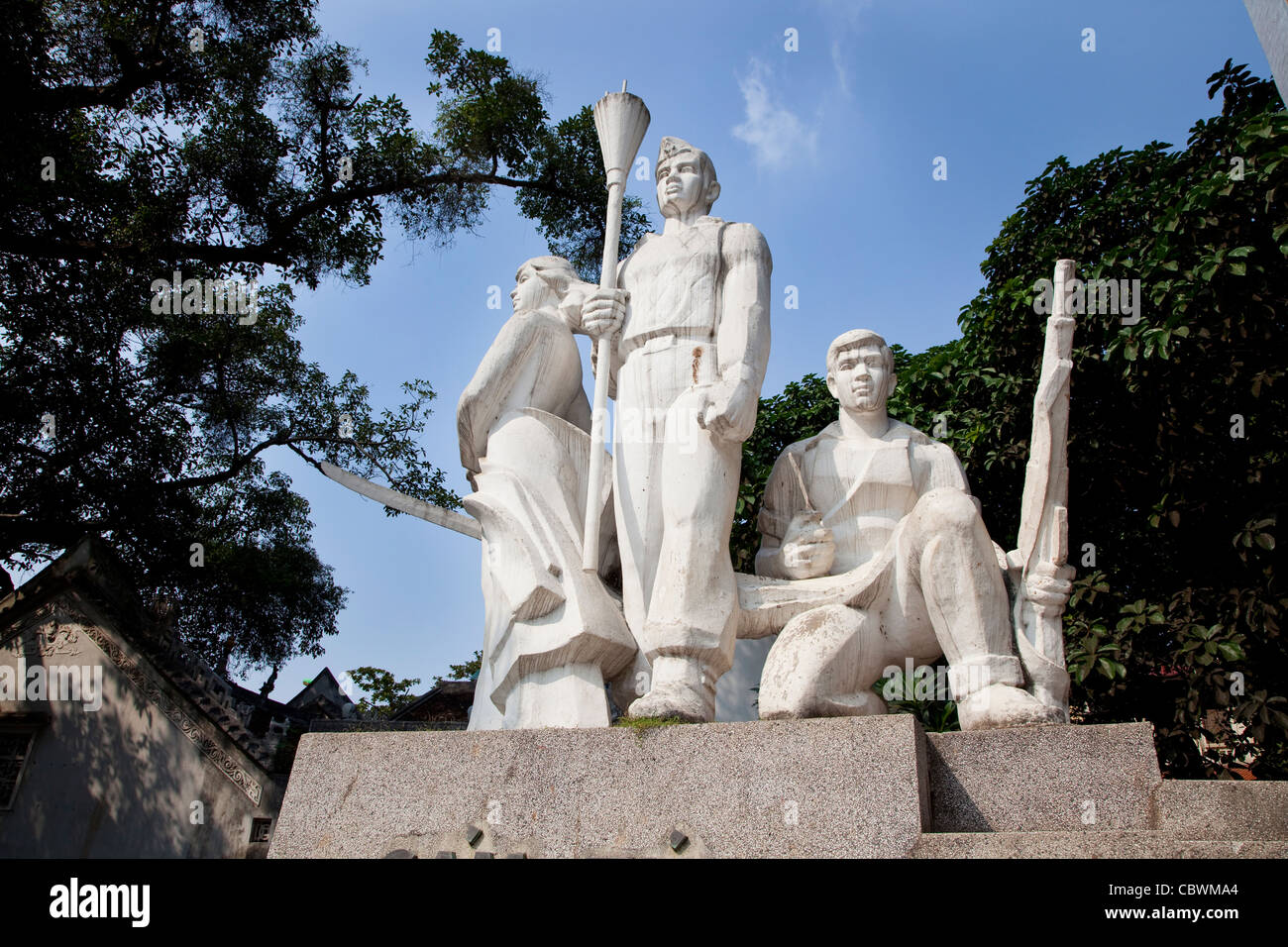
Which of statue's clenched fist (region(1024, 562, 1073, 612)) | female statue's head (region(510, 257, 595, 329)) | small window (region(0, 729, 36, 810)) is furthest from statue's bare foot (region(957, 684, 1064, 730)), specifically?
small window (region(0, 729, 36, 810))

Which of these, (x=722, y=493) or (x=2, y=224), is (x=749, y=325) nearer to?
(x=722, y=493)

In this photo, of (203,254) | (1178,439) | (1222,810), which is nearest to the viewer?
(1222,810)

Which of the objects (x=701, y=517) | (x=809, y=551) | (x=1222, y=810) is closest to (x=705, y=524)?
(x=701, y=517)

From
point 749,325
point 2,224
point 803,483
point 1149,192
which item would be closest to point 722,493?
point 803,483

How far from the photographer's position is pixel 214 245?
38.8 feet

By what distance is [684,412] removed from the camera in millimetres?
4781

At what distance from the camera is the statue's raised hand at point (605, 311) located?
5.23m

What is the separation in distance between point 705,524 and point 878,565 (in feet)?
2.41

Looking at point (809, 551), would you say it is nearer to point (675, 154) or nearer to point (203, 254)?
point (675, 154)

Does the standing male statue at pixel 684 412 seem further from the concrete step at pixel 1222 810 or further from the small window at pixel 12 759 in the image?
the small window at pixel 12 759

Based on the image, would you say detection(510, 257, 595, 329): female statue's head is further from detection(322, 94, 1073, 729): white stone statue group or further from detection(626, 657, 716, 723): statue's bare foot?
detection(626, 657, 716, 723): statue's bare foot

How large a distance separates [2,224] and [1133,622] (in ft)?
33.4

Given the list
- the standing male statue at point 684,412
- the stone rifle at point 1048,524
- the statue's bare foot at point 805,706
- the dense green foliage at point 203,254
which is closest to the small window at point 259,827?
the dense green foliage at point 203,254

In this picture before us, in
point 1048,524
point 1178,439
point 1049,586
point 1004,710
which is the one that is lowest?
point 1004,710
